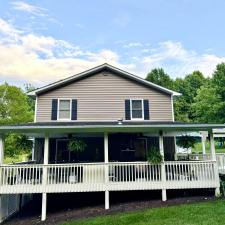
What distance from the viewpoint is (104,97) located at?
14.9 metres

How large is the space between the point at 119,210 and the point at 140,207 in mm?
844

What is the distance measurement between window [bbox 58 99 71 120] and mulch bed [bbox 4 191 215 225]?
5.23 m

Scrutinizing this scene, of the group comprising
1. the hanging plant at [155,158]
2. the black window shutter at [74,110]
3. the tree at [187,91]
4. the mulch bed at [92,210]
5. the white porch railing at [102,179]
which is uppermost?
the tree at [187,91]

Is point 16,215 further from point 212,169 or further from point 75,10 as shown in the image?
point 75,10

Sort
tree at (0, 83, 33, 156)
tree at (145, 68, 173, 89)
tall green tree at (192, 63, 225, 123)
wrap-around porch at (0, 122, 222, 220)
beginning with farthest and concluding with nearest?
1. tree at (145, 68, 173, 89)
2. tall green tree at (192, 63, 225, 123)
3. tree at (0, 83, 33, 156)
4. wrap-around porch at (0, 122, 222, 220)

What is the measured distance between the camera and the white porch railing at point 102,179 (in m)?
10.3

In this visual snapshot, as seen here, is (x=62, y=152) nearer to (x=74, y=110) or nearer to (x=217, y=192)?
(x=74, y=110)

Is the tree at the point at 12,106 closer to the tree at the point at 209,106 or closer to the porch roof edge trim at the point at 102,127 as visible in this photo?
the porch roof edge trim at the point at 102,127

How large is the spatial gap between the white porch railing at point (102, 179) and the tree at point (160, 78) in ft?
109

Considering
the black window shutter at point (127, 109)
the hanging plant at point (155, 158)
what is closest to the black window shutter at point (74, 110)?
the black window shutter at point (127, 109)

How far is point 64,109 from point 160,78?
31629mm

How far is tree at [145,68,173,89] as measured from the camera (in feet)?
141

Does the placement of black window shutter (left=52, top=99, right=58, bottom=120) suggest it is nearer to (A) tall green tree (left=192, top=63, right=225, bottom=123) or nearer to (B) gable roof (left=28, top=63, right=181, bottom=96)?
(B) gable roof (left=28, top=63, right=181, bottom=96)

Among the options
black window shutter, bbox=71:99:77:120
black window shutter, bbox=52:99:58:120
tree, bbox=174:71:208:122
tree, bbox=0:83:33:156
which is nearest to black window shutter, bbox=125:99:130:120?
black window shutter, bbox=71:99:77:120
